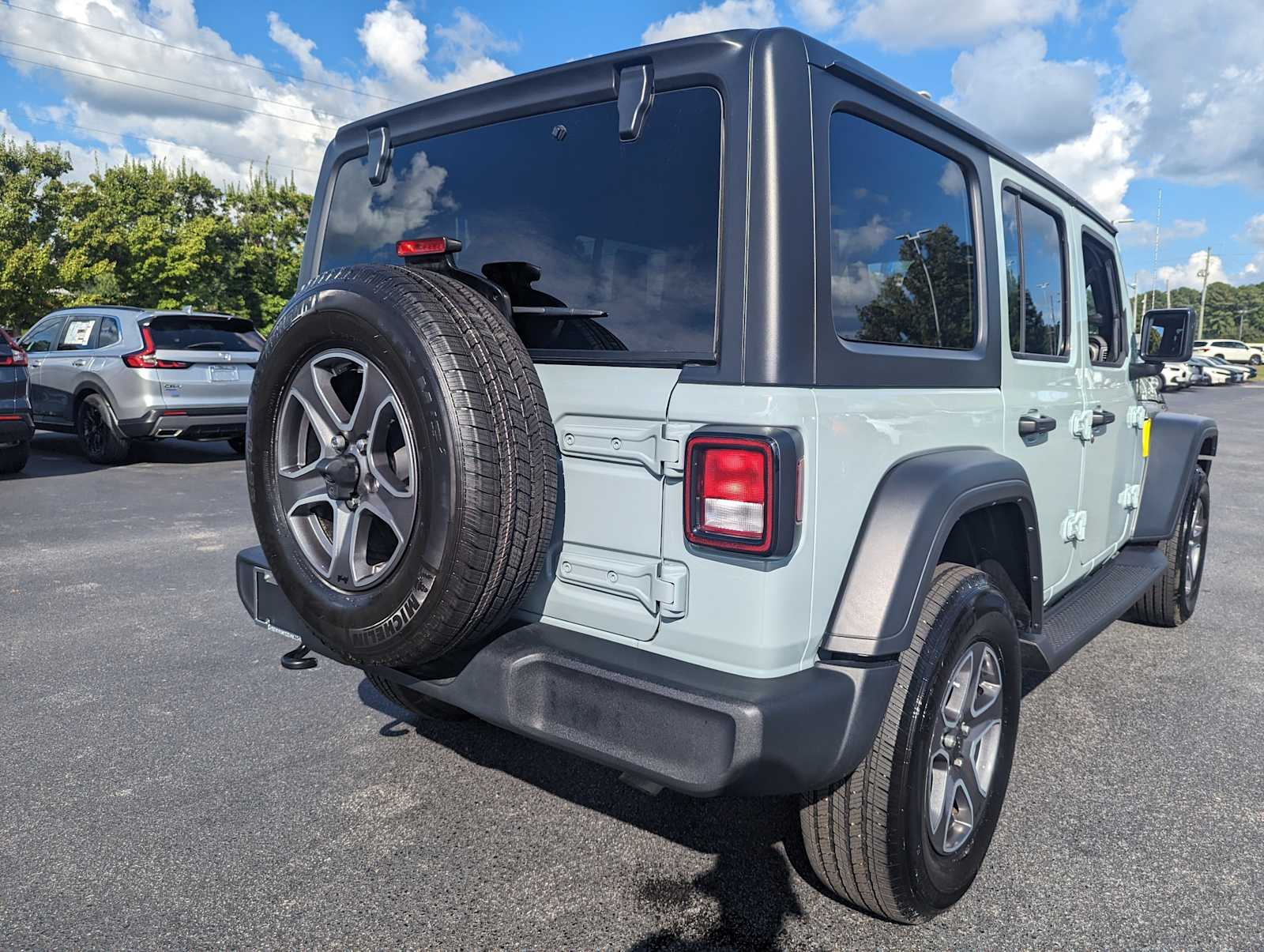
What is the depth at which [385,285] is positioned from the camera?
2.18 meters

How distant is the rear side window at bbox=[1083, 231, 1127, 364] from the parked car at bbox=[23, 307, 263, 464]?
819 centimetres

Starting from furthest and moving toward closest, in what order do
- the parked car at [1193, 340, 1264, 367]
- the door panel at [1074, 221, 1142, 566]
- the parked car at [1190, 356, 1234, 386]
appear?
the parked car at [1193, 340, 1264, 367] < the parked car at [1190, 356, 1234, 386] < the door panel at [1074, 221, 1142, 566]

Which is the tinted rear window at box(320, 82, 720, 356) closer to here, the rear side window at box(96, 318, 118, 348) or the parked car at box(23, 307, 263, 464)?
the parked car at box(23, 307, 263, 464)

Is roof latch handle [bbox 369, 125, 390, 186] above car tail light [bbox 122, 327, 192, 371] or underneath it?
above

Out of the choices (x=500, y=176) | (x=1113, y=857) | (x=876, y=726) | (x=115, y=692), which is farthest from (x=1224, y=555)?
(x=115, y=692)

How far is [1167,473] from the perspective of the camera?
15.2 feet

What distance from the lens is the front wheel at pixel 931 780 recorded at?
7.25ft

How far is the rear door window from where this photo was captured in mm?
10086

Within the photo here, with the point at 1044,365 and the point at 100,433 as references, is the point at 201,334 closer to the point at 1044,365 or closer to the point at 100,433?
the point at 100,433

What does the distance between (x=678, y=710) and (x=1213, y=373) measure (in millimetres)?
45157

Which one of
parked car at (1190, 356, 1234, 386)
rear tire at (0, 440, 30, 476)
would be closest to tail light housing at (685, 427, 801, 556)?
rear tire at (0, 440, 30, 476)

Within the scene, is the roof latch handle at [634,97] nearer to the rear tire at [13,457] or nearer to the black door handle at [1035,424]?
the black door handle at [1035,424]

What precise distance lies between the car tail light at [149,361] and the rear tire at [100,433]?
62 cm

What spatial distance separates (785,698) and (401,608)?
0.87 metres
